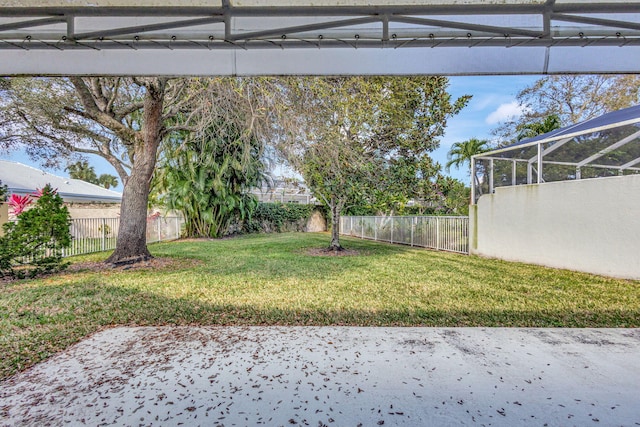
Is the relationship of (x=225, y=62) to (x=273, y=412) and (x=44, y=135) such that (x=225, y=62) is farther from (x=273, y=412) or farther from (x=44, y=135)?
(x=44, y=135)

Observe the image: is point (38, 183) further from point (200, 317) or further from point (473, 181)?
point (473, 181)

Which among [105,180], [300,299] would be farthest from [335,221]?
[105,180]

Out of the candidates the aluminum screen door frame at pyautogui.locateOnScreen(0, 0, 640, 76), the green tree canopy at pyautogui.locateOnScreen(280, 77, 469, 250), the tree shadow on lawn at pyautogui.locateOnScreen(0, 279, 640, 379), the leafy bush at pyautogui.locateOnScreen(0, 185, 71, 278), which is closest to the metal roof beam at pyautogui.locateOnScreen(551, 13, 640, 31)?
the aluminum screen door frame at pyautogui.locateOnScreen(0, 0, 640, 76)

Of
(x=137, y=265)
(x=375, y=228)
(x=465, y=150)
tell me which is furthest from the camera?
(x=465, y=150)

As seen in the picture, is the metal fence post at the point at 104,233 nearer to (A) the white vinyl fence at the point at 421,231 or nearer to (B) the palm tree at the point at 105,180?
(A) the white vinyl fence at the point at 421,231

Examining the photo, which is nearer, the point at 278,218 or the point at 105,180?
the point at 278,218

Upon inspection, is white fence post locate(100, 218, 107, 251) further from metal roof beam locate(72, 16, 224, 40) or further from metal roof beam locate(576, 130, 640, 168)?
metal roof beam locate(576, 130, 640, 168)

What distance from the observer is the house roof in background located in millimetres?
12312

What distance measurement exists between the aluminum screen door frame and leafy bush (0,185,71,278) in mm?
4257

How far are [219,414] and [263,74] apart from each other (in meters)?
2.71

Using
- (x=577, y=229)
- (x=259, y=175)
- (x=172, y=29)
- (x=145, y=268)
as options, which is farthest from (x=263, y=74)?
(x=259, y=175)

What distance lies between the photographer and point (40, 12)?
97.3 inches

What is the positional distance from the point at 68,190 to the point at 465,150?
1897cm

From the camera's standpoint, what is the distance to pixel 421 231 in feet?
37.4
